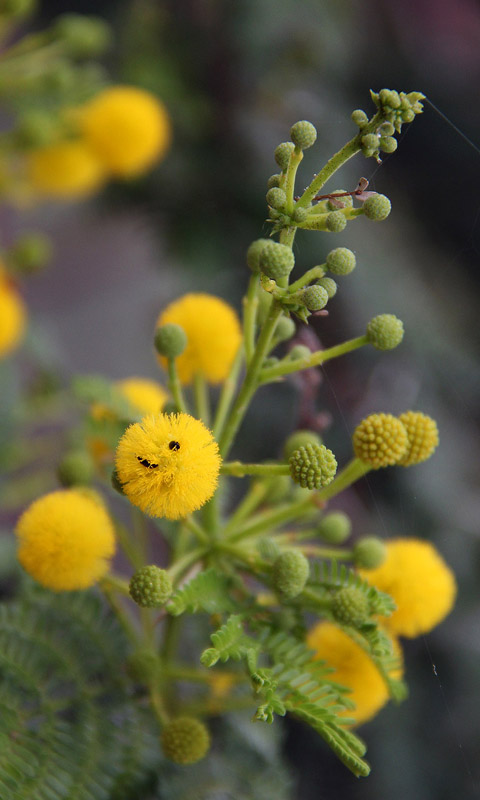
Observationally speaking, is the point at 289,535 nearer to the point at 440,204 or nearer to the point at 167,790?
the point at 167,790

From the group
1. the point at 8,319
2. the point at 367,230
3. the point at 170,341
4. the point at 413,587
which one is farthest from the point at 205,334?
the point at 367,230

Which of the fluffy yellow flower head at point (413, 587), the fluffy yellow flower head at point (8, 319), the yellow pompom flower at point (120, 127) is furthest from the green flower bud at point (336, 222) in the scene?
the yellow pompom flower at point (120, 127)

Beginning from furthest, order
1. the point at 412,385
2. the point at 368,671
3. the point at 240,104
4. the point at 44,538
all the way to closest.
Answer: the point at 240,104 → the point at 412,385 → the point at 368,671 → the point at 44,538

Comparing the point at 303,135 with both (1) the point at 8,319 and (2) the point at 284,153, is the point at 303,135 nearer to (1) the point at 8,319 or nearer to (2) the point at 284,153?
(2) the point at 284,153

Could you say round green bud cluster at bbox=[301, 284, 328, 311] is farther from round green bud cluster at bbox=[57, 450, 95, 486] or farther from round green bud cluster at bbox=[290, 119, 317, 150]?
round green bud cluster at bbox=[57, 450, 95, 486]

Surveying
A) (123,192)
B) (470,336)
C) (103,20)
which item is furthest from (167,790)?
(103,20)

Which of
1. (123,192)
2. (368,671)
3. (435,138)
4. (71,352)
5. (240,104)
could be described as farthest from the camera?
(71,352)
